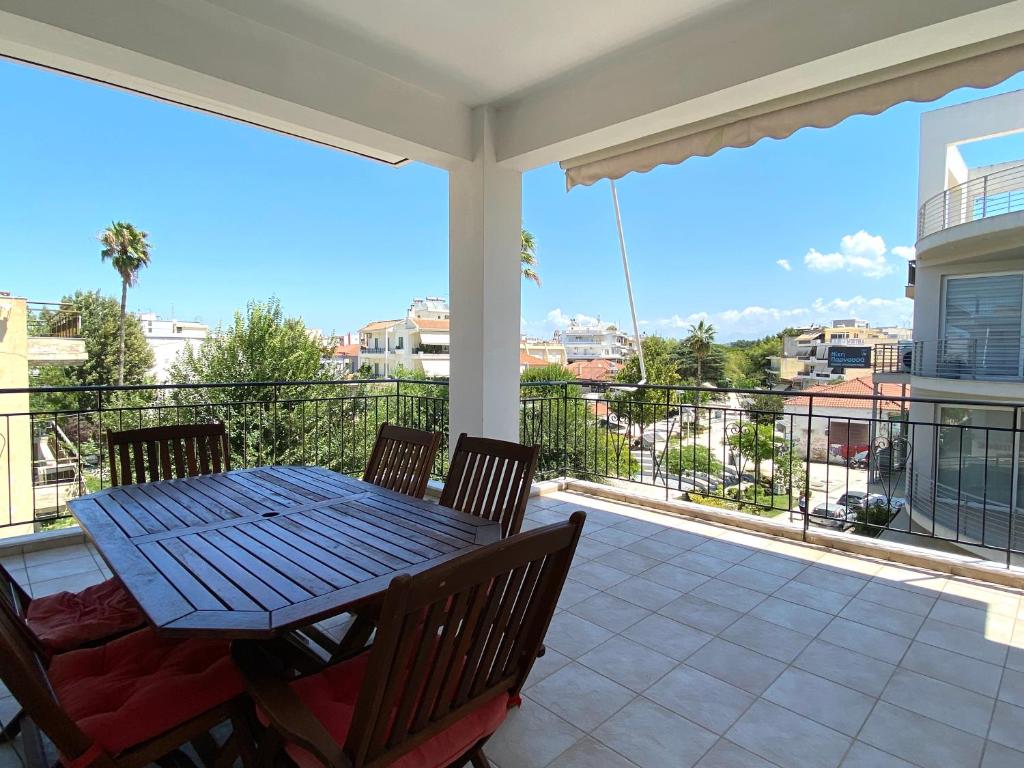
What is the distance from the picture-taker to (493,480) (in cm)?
207

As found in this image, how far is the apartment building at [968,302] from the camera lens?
8117mm

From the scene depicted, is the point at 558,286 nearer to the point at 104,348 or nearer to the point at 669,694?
the point at 104,348

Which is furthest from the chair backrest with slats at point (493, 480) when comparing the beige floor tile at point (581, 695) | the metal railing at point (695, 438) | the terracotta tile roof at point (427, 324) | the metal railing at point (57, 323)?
the terracotta tile roof at point (427, 324)

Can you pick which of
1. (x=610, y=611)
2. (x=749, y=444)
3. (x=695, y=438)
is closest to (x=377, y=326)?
(x=749, y=444)

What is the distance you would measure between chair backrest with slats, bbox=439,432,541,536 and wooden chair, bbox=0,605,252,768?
96cm

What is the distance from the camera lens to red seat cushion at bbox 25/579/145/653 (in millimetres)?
1465

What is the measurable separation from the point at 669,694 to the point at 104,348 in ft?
79.3

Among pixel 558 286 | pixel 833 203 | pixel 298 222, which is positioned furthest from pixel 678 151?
pixel 833 203

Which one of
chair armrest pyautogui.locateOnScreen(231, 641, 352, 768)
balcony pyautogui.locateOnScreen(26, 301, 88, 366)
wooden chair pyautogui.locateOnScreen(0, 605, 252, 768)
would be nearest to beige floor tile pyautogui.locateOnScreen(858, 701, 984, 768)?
chair armrest pyautogui.locateOnScreen(231, 641, 352, 768)

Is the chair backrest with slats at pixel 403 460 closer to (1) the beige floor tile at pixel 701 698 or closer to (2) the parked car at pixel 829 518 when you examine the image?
(1) the beige floor tile at pixel 701 698

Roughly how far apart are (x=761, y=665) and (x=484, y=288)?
8.49ft

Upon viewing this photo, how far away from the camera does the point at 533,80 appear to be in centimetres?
308

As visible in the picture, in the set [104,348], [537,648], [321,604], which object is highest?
[104,348]

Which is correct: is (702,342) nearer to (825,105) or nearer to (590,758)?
(825,105)
